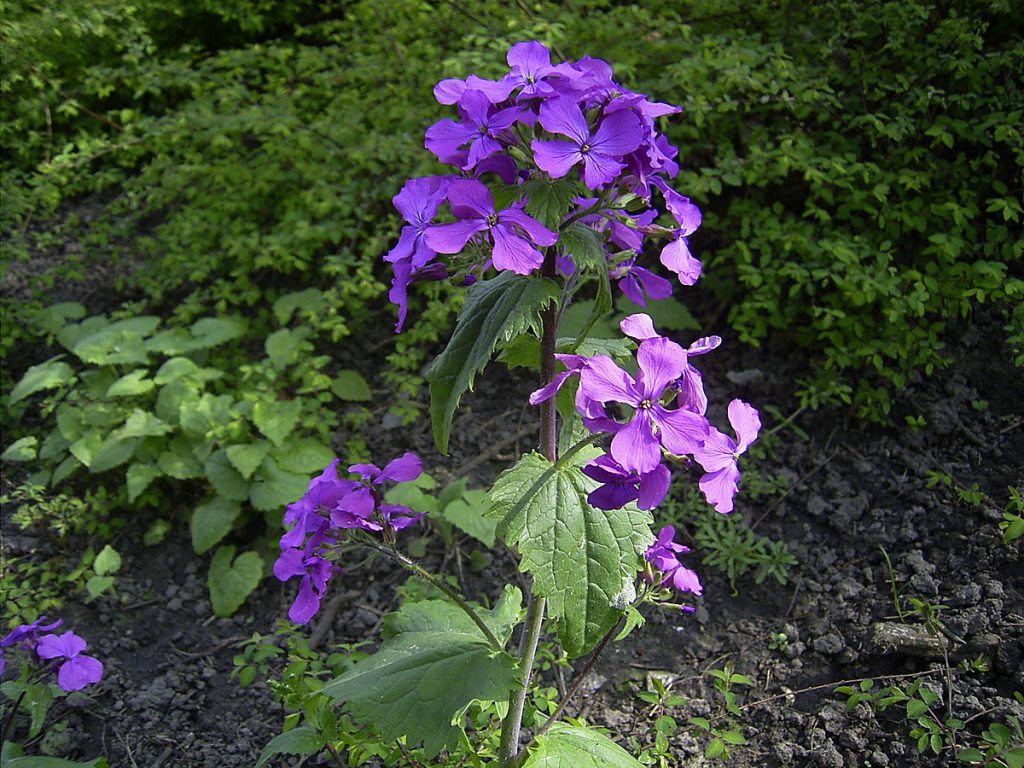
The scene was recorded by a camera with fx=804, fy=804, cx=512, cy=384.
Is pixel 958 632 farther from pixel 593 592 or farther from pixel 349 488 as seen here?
pixel 349 488

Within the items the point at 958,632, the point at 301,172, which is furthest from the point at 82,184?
the point at 958,632

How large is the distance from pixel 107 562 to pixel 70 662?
0.77 m

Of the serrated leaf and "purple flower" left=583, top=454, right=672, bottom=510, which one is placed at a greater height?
"purple flower" left=583, top=454, right=672, bottom=510

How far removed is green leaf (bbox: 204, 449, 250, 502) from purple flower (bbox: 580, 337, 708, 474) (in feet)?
6.84

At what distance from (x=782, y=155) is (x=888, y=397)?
103 cm

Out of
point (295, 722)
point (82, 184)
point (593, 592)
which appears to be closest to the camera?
point (593, 592)

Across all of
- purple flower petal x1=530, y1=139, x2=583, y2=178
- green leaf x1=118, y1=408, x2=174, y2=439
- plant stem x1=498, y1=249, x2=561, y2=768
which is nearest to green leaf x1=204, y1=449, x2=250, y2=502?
green leaf x1=118, y1=408, x2=174, y2=439

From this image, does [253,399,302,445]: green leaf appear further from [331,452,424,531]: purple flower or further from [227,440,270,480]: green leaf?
[331,452,424,531]: purple flower

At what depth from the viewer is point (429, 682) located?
182cm

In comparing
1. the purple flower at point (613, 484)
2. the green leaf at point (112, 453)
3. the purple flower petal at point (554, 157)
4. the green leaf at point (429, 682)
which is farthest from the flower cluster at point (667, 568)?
the green leaf at point (112, 453)

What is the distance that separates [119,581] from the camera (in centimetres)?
312

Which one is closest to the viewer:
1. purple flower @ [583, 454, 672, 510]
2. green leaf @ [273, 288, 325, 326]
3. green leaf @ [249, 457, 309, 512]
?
purple flower @ [583, 454, 672, 510]

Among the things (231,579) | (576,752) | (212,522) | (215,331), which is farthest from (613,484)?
(215,331)

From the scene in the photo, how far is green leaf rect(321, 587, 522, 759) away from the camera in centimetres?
173
